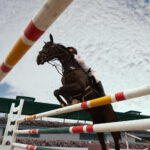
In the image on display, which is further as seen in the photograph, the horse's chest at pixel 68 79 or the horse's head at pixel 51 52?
the horse's head at pixel 51 52

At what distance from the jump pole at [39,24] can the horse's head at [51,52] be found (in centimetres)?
264

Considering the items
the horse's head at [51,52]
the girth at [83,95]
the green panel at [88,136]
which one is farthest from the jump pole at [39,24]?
the green panel at [88,136]

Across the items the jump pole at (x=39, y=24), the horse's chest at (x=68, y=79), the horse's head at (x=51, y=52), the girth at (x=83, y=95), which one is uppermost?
the horse's head at (x=51, y=52)

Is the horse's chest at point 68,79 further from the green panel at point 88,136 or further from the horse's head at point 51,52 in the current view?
the green panel at point 88,136

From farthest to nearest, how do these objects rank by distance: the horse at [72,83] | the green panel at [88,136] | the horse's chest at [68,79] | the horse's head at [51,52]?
the green panel at [88,136], the horse's head at [51,52], the horse's chest at [68,79], the horse at [72,83]

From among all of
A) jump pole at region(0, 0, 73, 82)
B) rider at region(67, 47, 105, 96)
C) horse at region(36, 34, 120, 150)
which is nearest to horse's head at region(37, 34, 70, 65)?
horse at region(36, 34, 120, 150)

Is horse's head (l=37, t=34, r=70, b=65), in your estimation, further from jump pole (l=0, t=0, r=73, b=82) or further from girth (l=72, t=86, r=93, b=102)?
jump pole (l=0, t=0, r=73, b=82)

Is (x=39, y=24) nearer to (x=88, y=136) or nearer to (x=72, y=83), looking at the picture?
(x=72, y=83)

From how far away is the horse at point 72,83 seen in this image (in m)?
2.96

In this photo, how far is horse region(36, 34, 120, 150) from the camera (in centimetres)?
296

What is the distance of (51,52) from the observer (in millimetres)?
3391

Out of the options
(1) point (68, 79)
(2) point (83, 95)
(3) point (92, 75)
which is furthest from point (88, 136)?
(1) point (68, 79)

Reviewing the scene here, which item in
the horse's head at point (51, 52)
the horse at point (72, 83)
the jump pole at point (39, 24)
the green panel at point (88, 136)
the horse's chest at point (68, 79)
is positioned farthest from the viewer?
the green panel at point (88, 136)

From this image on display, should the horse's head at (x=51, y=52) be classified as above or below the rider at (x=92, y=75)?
above
